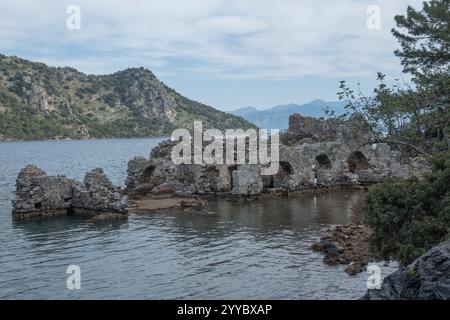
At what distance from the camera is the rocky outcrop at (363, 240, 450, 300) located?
8.65 m

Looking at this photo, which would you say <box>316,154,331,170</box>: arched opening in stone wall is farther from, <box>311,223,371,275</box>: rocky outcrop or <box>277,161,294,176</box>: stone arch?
<box>311,223,371,275</box>: rocky outcrop

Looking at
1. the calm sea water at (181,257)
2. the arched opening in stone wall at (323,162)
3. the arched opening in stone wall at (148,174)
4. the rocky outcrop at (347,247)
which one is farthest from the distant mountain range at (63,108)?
the rocky outcrop at (347,247)

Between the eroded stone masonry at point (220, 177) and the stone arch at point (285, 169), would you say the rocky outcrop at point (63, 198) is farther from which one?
the stone arch at point (285, 169)

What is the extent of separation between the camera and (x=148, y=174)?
151ft

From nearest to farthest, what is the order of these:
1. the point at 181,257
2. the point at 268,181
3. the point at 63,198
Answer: the point at 181,257, the point at 63,198, the point at 268,181

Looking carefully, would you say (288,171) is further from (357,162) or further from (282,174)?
(357,162)

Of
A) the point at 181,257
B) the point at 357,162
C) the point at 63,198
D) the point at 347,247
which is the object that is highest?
the point at 357,162

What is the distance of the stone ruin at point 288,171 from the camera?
1640 inches

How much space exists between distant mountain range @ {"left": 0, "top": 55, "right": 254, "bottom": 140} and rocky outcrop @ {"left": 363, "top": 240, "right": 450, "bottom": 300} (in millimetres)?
157887

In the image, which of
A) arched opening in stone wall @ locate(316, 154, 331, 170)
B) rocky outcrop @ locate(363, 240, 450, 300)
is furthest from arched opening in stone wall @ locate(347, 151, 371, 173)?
rocky outcrop @ locate(363, 240, 450, 300)

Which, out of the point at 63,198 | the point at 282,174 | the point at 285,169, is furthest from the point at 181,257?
the point at 285,169

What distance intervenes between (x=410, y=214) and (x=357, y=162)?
122 ft

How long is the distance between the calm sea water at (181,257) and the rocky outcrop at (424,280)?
23.8 ft
